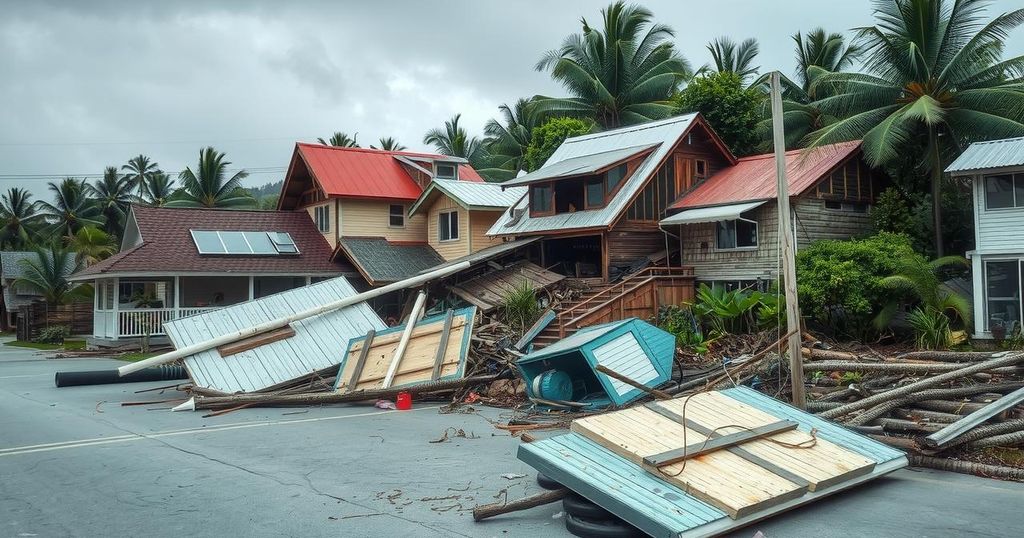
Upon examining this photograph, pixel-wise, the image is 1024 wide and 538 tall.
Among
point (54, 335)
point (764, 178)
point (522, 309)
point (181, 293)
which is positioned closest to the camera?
point (522, 309)

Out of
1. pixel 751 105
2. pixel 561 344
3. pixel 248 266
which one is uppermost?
pixel 751 105

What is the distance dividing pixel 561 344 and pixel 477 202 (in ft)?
52.3

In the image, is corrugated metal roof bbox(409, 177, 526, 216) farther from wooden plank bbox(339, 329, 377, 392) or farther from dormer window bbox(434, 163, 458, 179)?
wooden plank bbox(339, 329, 377, 392)

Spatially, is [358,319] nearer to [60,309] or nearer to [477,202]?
[477,202]

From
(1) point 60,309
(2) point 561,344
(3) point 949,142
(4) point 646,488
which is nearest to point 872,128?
(3) point 949,142

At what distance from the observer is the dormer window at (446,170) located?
36312mm

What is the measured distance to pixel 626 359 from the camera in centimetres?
1525

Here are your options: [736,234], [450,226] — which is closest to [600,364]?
[736,234]

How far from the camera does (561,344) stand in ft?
51.9

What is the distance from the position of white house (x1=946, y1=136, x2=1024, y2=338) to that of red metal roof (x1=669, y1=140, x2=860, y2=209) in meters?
4.74

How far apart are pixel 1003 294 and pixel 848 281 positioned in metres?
3.43

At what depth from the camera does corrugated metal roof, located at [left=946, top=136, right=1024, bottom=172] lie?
18.7 metres

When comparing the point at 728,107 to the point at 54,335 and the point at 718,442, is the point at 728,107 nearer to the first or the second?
the point at 718,442

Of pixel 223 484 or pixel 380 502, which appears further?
pixel 223 484
